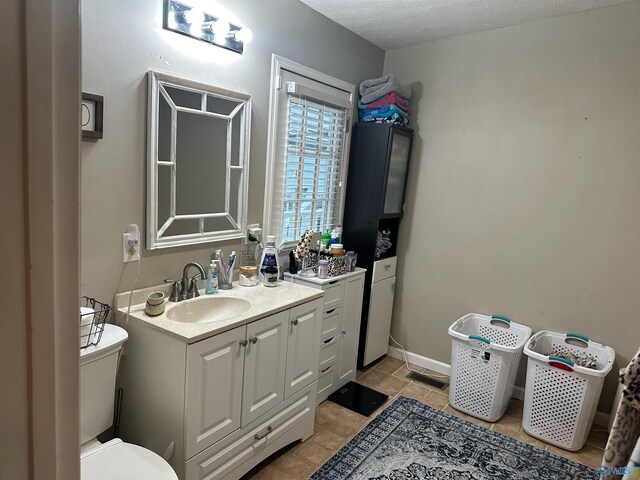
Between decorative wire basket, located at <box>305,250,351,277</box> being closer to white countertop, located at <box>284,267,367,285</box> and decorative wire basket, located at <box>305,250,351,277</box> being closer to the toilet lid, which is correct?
white countertop, located at <box>284,267,367,285</box>

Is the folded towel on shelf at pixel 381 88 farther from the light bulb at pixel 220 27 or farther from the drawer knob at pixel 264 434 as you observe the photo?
the drawer knob at pixel 264 434

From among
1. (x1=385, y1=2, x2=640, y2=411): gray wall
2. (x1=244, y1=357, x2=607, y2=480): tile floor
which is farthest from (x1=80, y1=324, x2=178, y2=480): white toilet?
(x1=385, y1=2, x2=640, y2=411): gray wall

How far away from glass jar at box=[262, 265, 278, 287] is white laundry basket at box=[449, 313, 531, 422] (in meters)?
1.22

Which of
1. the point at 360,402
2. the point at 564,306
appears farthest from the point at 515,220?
the point at 360,402

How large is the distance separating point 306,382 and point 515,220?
1753 millimetres

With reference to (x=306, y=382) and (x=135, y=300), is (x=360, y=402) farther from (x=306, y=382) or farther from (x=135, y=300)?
(x=135, y=300)

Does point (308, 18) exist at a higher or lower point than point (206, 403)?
higher

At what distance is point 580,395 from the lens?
2.43 m

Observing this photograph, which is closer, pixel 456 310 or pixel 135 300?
pixel 135 300

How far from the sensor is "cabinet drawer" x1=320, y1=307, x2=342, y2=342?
2.70 m
